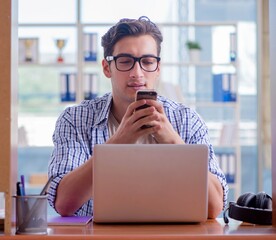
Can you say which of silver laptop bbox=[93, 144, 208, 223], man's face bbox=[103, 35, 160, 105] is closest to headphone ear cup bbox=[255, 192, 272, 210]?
silver laptop bbox=[93, 144, 208, 223]

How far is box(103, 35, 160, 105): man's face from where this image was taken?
222 centimetres

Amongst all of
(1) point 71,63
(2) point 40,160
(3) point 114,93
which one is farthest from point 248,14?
(3) point 114,93

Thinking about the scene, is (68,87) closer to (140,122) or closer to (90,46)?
(90,46)

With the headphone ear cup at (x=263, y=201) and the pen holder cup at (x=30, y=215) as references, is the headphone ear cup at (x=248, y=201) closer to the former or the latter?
the headphone ear cup at (x=263, y=201)

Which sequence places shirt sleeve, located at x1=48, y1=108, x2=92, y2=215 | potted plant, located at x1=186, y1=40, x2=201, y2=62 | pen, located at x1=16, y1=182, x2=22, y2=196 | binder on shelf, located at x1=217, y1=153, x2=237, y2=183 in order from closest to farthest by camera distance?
pen, located at x1=16, y1=182, x2=22, y2=196 < shirt sleeve, located at x1=48, y1=108, x2=92, y2=215 < binder on shelf, located at x1=217, y1=153, x2=237, y2=183 < potted plant, located at x1=186, y1=40, x2=201, y2=62

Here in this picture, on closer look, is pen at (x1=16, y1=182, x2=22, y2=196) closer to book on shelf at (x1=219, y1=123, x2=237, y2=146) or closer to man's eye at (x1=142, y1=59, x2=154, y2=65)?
man's eye at (x1=142, y1=59, x2=154, y2=65)

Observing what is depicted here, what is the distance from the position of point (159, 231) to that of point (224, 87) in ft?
14.0

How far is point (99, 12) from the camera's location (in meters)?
6.14

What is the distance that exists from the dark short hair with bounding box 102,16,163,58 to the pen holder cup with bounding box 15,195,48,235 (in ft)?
3.53

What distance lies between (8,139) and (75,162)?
2.81 ft

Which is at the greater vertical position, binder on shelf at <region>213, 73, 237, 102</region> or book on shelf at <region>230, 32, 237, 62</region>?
book on shelf at <region>230, 32, 237, 62</region>

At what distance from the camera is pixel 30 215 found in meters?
1.35

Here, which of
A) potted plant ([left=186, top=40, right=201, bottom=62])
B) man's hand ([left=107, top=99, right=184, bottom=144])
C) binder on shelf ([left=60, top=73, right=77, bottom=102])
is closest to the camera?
man's hand ([left=107, top=99, right=184, bottom=144])

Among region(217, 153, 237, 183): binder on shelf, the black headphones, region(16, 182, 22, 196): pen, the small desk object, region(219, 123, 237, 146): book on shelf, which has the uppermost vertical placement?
region(219, 123, 237, 146): book on shelf
